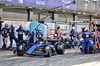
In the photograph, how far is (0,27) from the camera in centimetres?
2000

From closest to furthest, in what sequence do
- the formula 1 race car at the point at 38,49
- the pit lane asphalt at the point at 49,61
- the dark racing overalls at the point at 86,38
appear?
the pit lane asphalt at the point at 49,61 < the formula 1 race car at the point at 38,49 < the dark racing overalls at the point at 86,38

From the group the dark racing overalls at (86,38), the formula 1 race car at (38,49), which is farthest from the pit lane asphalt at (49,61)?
the dark racing overalls at (86,38)

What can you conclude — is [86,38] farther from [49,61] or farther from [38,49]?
[49,61]

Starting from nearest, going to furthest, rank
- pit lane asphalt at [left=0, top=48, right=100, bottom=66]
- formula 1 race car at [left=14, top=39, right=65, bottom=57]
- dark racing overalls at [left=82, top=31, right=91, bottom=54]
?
pit lane asphalt at [left=0, top=48, right=100, bottom=66]
formula 1 race car at [left=14, top=39, right=65, bottom=57]
dark racing overalls at [left=82, top=31, right=91, bottom=54]

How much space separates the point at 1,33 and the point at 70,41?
5695 mm

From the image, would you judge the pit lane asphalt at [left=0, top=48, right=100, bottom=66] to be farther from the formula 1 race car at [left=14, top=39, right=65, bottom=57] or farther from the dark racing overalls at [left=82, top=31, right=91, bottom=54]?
the dark racing overalls at [left=82, top=31, right=91, bottom=54]

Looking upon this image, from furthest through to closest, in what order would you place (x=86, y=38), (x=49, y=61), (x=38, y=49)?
(x=86, y=38) < (x=38, y=49) < (x=49, y=61)

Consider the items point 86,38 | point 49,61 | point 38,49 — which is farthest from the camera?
point 86,38

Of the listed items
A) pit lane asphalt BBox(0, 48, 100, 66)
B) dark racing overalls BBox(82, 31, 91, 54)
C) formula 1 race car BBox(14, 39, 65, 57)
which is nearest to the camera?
pit lane asphalt BBox(0, 48, 100, 66)

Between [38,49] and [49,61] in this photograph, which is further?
[38,49]

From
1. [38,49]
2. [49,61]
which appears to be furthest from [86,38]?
[49,61]

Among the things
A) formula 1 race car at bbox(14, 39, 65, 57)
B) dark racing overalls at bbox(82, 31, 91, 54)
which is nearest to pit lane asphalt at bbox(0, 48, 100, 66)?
formula 1 race car at bbox(14, 39, 65, 57)

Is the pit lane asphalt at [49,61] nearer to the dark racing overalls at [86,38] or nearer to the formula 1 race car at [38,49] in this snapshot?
the formula 1 race car at [38,49]

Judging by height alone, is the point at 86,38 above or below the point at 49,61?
above
